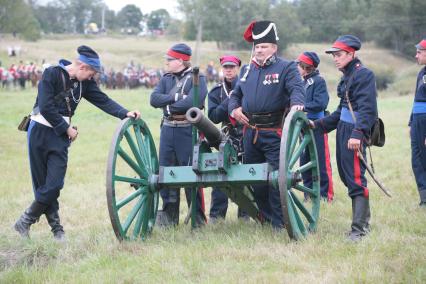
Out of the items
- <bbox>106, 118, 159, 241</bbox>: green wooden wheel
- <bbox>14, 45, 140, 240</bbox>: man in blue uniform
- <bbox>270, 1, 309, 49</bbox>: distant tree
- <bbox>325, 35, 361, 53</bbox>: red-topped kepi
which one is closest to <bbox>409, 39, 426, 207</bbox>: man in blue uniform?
<bbox>325, 35, 361, 53</bbox>: red-topped kepi

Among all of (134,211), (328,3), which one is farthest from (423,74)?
(328,3)

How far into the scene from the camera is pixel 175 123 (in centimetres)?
702

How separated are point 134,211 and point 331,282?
2100 millimetres

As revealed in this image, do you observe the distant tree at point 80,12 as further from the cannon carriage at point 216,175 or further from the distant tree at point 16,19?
the cannon carriage at point 216,175

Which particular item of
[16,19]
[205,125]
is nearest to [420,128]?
[205,125]

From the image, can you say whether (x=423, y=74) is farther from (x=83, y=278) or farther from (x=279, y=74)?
(x=83, y=278)

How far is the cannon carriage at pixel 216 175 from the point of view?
546 centimetres

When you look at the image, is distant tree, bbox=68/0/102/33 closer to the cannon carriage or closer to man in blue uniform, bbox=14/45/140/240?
man in blue uniform, bbox=14/45/140/240

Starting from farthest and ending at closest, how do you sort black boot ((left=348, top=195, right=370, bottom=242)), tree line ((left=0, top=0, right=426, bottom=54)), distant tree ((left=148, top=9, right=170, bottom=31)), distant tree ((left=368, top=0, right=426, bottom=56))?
distant tree ((left=148, top=9, right=170, bottom=31)) → tree line ((left=0, top=0, right=426, bottom=54)) → distant tree ((left=368, top=0, right=426, bottom=56)) → black boot ((left=348, top=195, right=370, bottom=242))

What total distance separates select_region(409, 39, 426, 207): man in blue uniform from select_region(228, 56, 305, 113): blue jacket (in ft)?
7.41

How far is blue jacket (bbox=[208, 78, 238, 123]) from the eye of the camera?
23.4 feet

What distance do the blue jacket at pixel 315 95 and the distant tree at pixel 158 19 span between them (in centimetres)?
12524

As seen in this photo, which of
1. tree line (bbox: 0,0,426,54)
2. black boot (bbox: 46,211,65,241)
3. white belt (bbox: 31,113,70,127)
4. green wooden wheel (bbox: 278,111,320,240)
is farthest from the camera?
tree line (bbox: 0,0,426,54)

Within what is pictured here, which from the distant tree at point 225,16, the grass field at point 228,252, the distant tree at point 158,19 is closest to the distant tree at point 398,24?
the distant tree at point 225,16
